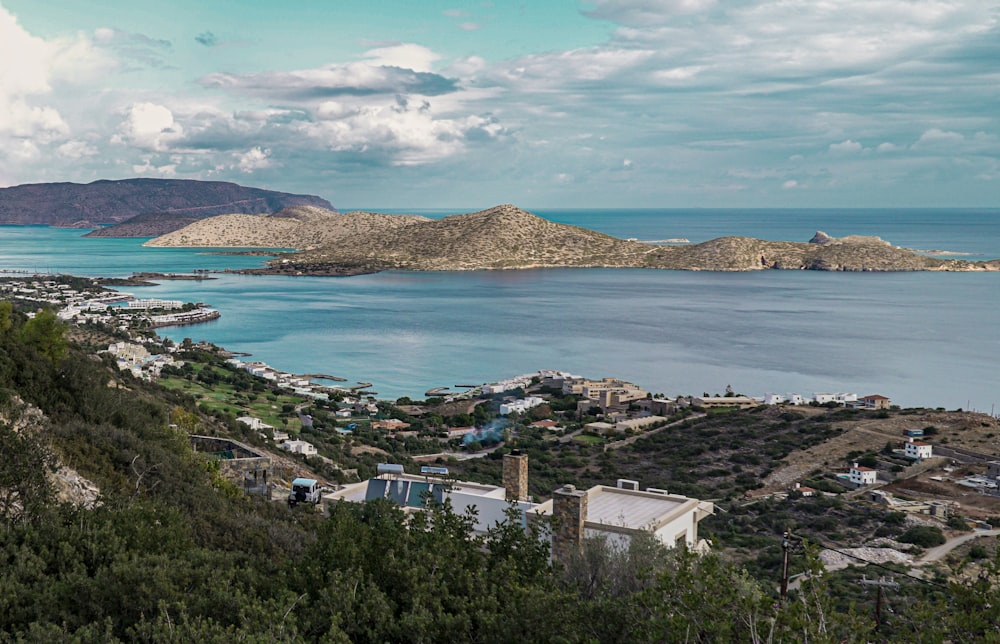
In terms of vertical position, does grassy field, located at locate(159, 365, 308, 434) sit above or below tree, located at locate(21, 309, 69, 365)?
below

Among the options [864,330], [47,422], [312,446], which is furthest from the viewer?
[864,330]

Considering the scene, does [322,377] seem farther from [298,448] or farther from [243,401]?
[298,448]

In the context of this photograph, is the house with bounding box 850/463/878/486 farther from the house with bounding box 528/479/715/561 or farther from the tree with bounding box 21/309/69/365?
the tree with bounding box 21/309/69/365

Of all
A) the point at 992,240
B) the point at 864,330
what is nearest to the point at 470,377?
the point at 864,330

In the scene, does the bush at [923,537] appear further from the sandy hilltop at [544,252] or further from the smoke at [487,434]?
the sandy hilltop at [544,252]

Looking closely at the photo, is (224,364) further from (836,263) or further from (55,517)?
(836,263)

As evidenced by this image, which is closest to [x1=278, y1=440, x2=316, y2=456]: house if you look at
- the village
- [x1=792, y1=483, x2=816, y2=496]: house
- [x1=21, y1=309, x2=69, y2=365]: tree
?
the village
